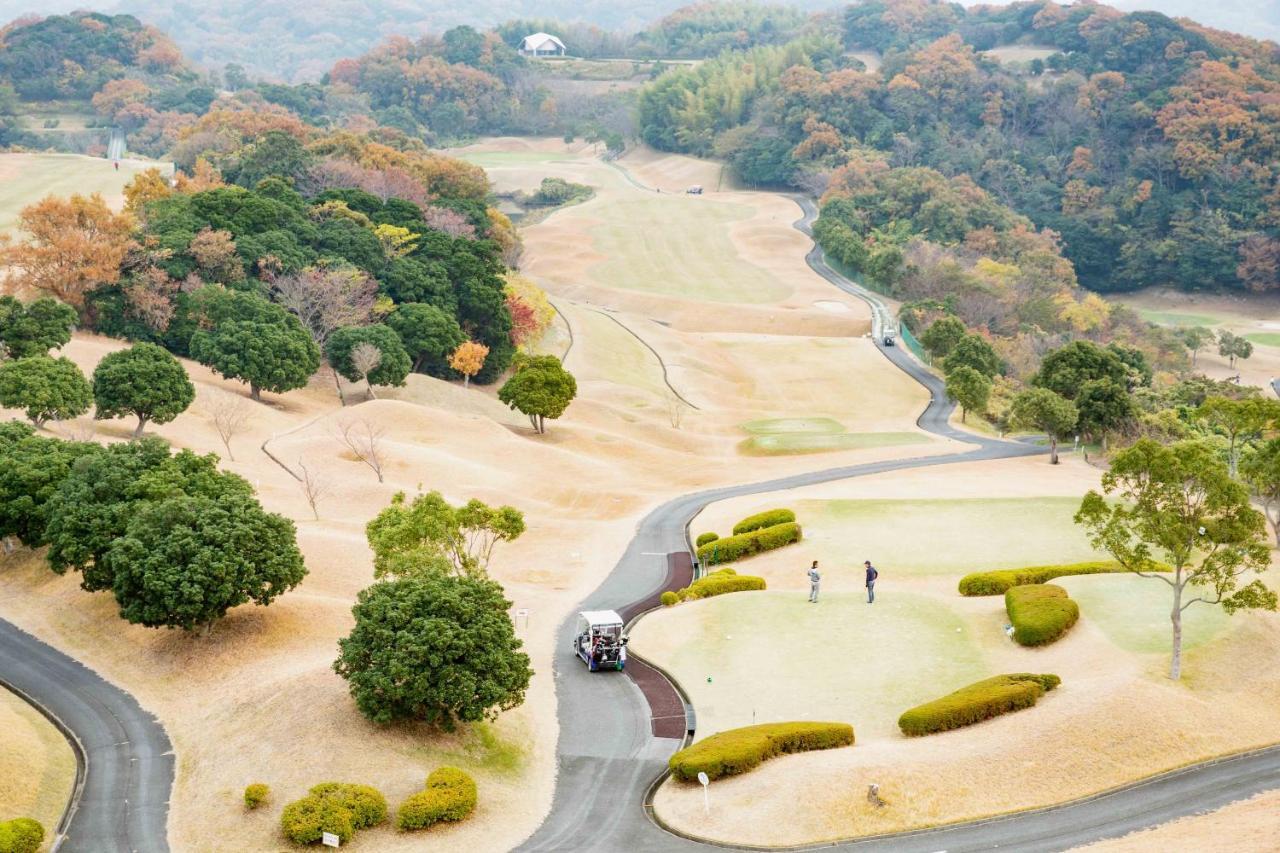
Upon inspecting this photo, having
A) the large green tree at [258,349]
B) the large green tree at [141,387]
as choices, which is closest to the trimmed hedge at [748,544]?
the large green tree at [141,387]

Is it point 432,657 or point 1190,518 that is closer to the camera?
point 432,657

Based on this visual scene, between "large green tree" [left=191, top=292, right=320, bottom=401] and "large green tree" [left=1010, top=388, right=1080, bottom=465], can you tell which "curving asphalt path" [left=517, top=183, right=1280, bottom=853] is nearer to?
"large green tree" [left=1010, top=388, right=1080, bottom=465]

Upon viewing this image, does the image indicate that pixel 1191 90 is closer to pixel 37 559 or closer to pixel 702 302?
pixel 702 302

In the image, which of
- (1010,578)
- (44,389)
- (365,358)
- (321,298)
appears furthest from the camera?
(321,298)

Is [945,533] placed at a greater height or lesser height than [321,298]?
greater

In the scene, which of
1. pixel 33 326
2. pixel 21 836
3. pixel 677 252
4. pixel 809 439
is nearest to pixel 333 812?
pixel 21 836

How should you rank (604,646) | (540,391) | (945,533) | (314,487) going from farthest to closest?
(540,391), (314,487), (945,533), (604,646)

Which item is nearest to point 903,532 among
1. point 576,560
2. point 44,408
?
point 576,560

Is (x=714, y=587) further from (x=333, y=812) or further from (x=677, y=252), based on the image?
(x=677, y=252)
